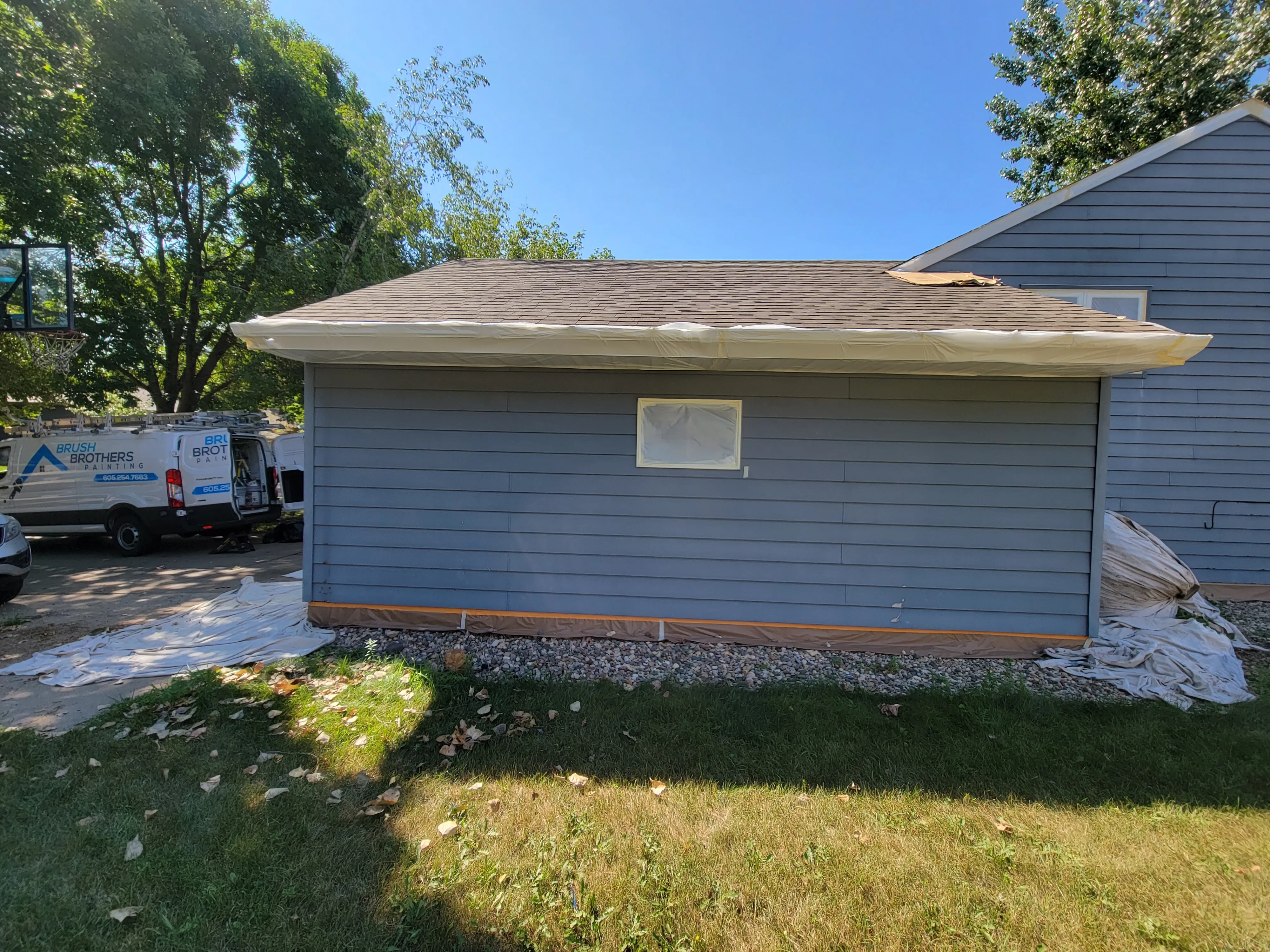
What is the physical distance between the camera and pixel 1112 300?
618cm

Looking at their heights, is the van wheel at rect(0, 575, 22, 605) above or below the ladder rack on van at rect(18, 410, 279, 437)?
below

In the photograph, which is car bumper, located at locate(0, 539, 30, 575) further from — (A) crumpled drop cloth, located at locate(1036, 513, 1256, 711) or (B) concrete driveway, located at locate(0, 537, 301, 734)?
(A) crumpled drop cloth, located at locate(1036, 513, 1256, 711)

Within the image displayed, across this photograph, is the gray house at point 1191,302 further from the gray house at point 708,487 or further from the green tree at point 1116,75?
the green tree at point 1116,75

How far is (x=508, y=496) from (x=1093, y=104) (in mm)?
16205

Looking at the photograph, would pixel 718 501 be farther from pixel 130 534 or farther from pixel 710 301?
pixel 130 534

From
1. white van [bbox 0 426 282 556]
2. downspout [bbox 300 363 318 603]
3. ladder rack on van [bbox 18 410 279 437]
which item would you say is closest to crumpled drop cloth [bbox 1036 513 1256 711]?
downspout [bbox 300 363 318 603]

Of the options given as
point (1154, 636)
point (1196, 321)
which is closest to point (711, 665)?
point (1154, 636)

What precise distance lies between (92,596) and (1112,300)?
40.7 feet

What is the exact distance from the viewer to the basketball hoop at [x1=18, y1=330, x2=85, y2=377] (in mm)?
9398

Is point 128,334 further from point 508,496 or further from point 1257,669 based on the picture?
point 1257,669

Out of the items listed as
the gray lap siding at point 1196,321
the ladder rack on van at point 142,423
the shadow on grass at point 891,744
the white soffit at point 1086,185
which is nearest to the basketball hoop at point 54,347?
the ladder rack on van at point 142,423

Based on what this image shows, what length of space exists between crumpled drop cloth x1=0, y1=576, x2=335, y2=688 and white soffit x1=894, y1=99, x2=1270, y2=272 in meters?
7.38

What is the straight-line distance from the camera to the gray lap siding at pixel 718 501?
4.53 m

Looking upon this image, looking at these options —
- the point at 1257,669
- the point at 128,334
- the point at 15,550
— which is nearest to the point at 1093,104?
the point at 1257,669
